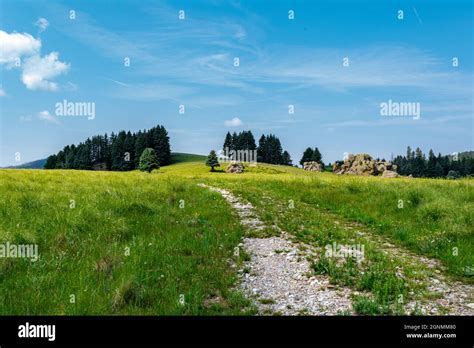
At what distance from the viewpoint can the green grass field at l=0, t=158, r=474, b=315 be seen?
6.88 meters

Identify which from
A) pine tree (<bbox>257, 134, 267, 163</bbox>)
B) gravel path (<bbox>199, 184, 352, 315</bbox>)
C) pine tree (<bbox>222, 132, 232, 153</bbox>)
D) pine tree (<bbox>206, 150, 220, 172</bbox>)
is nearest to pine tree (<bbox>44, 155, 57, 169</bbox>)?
pine tree (<bbox>222, 132, 232, 153</bbox>)

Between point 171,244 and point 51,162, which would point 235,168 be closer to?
point 51,162

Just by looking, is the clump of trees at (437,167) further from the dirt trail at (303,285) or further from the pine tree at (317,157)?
the dirt trail at (303,285)

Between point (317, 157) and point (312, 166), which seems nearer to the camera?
point (312, 166)

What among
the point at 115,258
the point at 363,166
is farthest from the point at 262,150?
the point at 115,258

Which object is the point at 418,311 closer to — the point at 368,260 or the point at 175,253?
the point at 368,260

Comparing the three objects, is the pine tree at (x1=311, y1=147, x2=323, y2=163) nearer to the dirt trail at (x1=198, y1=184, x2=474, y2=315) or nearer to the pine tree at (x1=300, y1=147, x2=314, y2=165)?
the pine tree at (x1=300, y1=147, x2=314, y2=165)

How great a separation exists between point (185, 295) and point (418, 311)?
4.42 meters

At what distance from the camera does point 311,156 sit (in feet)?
513

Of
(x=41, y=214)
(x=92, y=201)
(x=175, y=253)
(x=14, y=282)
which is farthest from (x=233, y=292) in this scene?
(x=92, y=201)

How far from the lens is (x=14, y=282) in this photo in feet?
24.5

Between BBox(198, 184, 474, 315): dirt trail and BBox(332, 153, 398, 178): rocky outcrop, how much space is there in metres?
103

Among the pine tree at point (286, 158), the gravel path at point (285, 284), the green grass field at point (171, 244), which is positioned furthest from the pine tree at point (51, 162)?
the gravel path at point (285, 284)

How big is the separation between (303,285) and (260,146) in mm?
150875
